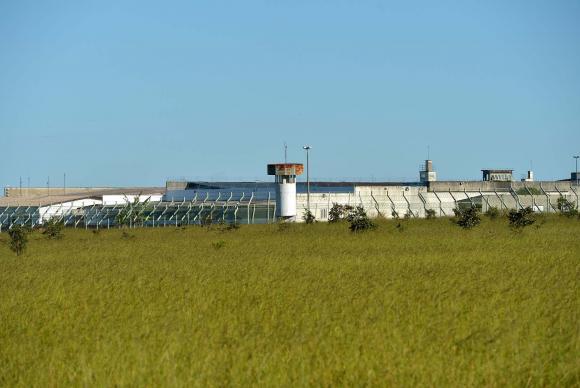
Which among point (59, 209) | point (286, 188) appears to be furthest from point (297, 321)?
point (59, 209)

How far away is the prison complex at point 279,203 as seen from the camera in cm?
9194

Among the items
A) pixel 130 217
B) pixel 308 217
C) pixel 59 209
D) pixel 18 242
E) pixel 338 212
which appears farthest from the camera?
pixel 59 209

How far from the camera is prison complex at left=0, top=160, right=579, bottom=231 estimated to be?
9194cm

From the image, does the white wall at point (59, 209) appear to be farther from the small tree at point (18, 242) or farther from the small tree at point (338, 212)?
the small tree at point (18, 242)

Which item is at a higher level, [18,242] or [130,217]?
[130,217]

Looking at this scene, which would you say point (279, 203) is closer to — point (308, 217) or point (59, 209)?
point (308, 217)

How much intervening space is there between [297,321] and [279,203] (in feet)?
231

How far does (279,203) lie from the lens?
3622 inches

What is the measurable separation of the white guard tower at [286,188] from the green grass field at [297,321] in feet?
158

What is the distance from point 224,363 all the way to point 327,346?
2.11m

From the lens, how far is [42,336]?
21141mm

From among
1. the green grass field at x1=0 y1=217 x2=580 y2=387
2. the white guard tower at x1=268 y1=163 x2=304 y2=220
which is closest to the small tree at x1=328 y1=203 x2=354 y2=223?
the white guard tower at x1=268 y1=163 x2=304 y2=220

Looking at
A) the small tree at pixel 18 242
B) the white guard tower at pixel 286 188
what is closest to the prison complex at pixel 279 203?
the white guard tower at pixel 286 188

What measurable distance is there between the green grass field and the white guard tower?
48050mm
